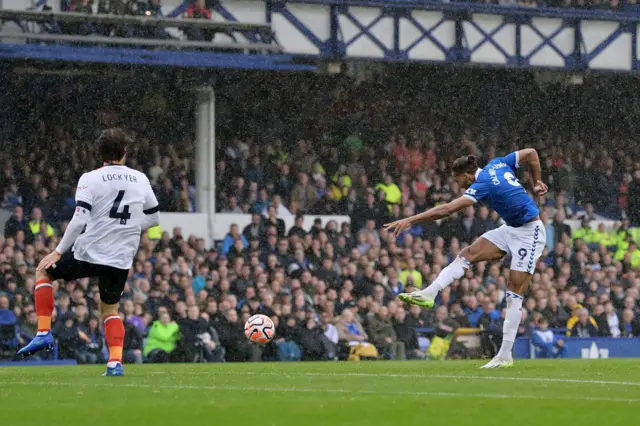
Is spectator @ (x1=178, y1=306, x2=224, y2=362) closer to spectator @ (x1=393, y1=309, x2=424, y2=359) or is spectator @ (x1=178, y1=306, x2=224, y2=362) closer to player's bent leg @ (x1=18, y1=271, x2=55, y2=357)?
spectator @ (x1=393, y1=309, x2=424, y2=359)

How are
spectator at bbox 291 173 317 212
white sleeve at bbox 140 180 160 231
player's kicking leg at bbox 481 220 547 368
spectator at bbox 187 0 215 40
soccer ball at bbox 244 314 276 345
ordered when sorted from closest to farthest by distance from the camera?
white sleeve at bbox 140 180 160 231 < player's kicking leg at bbox 481 220 547 368 < soccer ball at bbox 244 314 276 345 < spectator at bbox 187 0 215 40 < spectator at bbox 291 173 317 212

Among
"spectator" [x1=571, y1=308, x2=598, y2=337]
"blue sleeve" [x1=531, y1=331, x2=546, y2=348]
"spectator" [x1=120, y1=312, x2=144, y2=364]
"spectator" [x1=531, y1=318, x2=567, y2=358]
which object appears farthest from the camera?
"spectator" [x1=571, y1=308, x2=598, y2=337]

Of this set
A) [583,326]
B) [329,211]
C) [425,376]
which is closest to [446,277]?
[425,376]

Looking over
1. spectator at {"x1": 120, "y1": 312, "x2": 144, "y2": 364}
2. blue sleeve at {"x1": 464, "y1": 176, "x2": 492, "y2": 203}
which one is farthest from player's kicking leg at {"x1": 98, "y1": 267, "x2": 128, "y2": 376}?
spectator at {"x1": 120, "y1": 312, "x2": 144, "y2": 364}

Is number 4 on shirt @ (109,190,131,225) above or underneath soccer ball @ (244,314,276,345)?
above

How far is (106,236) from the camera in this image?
10992 mm

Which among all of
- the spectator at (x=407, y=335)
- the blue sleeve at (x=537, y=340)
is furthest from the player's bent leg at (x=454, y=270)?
the blue sleeve at (x=537, y=340)

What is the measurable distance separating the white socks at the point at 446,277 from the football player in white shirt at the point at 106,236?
3128mm

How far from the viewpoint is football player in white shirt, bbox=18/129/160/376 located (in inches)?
427

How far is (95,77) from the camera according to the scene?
26.0 m

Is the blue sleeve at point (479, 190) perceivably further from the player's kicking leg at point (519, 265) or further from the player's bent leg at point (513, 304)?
the player's bent leg at point (513, 304)

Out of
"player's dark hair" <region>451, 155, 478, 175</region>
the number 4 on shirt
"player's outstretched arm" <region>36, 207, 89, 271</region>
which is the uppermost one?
"player's dark hair" <region>451, 155, 478, 175</region>

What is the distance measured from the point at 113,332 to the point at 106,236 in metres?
0.77

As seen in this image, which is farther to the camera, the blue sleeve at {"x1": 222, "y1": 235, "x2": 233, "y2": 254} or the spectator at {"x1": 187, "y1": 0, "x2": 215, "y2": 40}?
the spectator at {"x1": 187, "y1": 0, "x2": 215, "y2": 40}
